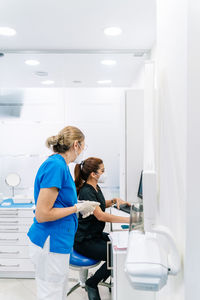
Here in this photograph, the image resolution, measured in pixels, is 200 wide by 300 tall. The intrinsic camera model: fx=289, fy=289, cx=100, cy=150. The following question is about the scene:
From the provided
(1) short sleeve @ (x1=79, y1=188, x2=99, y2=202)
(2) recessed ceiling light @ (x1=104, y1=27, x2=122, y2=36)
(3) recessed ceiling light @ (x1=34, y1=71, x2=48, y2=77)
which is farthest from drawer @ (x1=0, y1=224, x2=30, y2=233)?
(2) recessed ceiling light @ (x1=104, y1=27, x2=122, y2=36)

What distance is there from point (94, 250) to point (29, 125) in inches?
66.1

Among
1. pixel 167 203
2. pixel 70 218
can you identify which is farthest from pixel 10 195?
pixel 167 203

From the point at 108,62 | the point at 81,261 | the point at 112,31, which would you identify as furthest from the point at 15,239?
the point at 112,31

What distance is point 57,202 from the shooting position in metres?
1.80

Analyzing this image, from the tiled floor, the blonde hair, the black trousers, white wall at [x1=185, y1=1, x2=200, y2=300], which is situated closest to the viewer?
white wall at [x1=185, y1=1, x2=200, y2=300]

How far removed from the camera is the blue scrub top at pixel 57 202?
1716 mm

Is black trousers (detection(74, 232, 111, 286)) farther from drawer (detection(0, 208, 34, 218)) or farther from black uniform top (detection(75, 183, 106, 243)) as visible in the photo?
drawer (detection(0, 208, 34, 218))

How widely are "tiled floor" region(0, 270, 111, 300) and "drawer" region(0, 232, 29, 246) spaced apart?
381 millimetres

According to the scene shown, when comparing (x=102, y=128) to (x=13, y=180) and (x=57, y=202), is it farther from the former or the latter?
(x=57, y=202)

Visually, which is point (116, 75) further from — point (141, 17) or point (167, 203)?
point (167, 203)

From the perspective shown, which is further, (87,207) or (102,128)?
(102,128)

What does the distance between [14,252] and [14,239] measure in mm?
134

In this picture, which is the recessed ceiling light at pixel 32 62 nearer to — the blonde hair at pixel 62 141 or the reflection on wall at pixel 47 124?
the reflection on wall at pixel 47 124

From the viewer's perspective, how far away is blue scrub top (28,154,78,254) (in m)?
1.72
